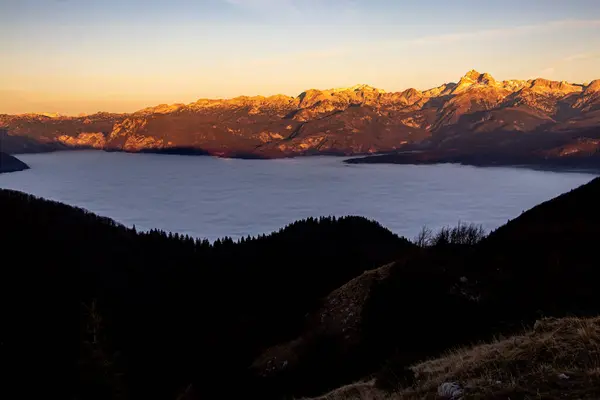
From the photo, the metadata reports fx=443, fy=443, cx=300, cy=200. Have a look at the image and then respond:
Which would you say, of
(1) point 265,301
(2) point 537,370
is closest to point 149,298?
(1) point 265,301

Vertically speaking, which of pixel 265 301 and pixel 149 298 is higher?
pixel 265 301

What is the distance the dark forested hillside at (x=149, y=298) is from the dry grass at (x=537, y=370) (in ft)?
108

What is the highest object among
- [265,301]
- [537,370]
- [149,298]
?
[537,370]

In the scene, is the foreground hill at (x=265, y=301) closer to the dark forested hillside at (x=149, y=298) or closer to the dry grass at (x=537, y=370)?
the dark forested hillside at (x=149, y=298)

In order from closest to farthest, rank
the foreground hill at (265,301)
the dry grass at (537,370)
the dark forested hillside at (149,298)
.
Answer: the dry grass at (537,370) < the foreground hill at (265,301) < the dark forested hillside at (149,298)

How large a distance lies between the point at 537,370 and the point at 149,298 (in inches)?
4801

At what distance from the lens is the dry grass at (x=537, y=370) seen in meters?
10.6

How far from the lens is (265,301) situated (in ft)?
318

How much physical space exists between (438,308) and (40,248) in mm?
121852

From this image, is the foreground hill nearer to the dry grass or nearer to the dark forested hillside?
the dark forested hillside

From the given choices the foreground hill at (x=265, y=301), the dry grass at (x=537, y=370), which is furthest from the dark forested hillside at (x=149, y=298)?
the dry grass at (x=537, y=370)

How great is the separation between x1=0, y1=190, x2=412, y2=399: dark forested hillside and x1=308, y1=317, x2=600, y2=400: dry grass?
32.9 m

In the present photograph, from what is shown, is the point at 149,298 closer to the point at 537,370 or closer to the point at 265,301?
the point at 265,301

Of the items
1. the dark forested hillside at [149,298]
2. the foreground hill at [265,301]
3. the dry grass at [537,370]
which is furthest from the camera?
the dark forested hillside at [149,298]
